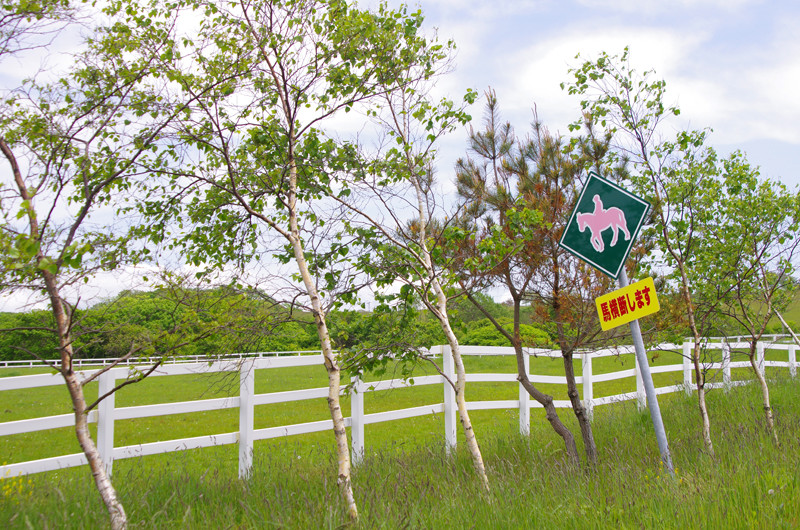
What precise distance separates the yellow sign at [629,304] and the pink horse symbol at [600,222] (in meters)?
0.45

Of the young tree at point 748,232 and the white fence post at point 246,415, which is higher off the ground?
the young tree at point 748,232

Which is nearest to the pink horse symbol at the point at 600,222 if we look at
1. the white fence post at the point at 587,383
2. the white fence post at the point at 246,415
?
the white fence post at the point at 246,415

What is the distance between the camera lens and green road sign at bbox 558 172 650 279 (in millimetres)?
4203

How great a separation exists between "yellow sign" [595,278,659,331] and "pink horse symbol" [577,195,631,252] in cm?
45

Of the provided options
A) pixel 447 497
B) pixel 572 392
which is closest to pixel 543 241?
pixel 572 392

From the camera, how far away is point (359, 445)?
5.75m

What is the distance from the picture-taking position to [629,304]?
3.94 m

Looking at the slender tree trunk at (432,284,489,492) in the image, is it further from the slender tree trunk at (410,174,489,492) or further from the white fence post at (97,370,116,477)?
the white fence post at (97,370,116,477)

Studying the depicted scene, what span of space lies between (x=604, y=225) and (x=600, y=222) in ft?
0.14

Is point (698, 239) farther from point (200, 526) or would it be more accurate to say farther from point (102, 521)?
point (102, 521)

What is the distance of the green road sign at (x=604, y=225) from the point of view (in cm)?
420

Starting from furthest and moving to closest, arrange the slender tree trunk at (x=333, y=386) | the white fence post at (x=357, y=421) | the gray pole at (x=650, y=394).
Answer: the white fence post at (x=357, y=421), the gray pole at (x=650, y=394), the slender tree trunk at (x=333, y=386)

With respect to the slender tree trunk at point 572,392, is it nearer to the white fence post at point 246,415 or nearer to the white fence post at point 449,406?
the white fence post at point 449,406

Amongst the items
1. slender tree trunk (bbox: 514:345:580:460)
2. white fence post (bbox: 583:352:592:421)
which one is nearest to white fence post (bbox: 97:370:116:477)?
slender tree trunk (bbox: 514:345:580:460)
